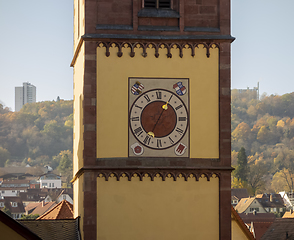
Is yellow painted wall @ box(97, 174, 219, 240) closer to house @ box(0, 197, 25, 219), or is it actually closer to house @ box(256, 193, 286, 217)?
house @ box(256, 193, 286, 217)

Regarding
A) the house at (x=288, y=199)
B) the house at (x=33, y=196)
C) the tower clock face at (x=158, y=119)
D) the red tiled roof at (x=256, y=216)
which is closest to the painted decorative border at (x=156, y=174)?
the tower clock face at (x=158, y=119)

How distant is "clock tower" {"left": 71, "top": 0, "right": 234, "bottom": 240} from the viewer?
18156 mm

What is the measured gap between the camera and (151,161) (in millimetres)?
18328

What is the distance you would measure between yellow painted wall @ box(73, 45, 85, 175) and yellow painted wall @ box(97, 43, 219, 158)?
0.67 meters

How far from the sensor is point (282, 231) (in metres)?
39.6

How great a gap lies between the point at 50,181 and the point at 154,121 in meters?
168

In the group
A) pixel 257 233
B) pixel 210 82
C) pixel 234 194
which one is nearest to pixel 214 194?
pixel 210 82

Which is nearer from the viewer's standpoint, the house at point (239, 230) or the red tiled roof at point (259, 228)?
the house at point (239, 230)

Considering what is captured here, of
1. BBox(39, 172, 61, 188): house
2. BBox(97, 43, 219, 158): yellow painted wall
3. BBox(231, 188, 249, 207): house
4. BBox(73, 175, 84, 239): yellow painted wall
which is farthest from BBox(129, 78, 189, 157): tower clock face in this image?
BBox(39, 172, 61, 188): house

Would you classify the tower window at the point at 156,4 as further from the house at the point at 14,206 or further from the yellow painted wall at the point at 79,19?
the house at the point at 14,206

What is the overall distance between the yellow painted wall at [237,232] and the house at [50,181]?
163m

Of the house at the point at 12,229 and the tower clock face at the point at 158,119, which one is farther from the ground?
the tower clock face at the point at 158,119

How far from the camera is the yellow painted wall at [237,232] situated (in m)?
21.6

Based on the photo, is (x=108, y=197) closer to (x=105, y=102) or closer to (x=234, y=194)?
(x=105, y=102)
